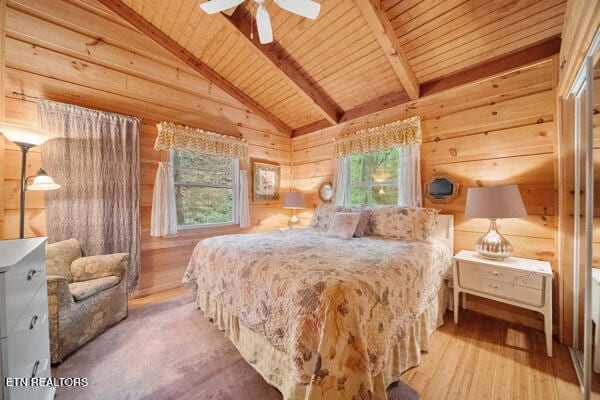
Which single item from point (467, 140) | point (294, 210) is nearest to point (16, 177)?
point (294, 210)

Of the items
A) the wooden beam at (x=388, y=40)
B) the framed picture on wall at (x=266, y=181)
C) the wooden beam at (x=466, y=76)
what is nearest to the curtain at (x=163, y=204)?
the framed picture on wall at (x=266, y=181)

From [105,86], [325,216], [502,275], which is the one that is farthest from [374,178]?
[105,86]

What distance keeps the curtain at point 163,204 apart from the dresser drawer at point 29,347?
1.72 m

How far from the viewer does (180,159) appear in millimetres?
3166

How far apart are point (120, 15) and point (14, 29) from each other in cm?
97

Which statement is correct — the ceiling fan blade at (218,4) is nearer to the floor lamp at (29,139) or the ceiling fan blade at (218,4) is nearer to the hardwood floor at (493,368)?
the floor lamp at (29,139)

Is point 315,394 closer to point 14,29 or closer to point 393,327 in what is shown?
point 393,327

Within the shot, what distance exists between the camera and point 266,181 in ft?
13.3

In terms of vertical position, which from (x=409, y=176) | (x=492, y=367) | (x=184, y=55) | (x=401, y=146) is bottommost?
(x=492, y=367)

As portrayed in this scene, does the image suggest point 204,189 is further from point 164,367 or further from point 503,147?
point 503,147

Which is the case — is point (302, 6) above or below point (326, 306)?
above

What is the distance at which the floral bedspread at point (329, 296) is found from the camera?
1019mm

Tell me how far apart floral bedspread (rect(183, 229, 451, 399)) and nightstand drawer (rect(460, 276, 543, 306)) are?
0.22 m

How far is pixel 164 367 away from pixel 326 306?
1351 mm
